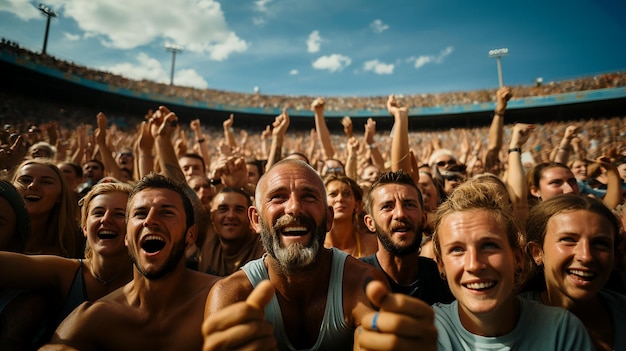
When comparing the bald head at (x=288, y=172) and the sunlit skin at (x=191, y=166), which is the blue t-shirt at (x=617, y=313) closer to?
the bald head at (x=288, y=172)

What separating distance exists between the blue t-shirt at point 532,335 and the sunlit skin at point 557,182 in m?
2.64

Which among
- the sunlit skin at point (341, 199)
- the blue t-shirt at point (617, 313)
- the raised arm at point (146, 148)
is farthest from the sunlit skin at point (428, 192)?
the raised arm at point (146, 148)

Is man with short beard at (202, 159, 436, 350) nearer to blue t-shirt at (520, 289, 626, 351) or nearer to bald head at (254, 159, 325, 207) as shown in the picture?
bald head at (254, 159, 325, 207)

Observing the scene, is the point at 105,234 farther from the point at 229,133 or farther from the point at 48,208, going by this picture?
the point at 229,133

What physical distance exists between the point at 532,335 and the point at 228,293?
1.72 metres

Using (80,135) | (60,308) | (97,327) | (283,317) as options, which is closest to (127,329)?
(97,327)

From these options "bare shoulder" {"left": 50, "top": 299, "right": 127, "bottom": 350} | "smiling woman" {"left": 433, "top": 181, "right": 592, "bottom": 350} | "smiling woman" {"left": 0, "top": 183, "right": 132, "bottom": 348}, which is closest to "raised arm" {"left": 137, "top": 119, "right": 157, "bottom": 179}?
"smiling woman" {"left": 0, "top": 183, "right": 132, "bottom": 348}

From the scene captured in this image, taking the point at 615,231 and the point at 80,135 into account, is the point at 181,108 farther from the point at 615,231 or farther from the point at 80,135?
the point at 615,231

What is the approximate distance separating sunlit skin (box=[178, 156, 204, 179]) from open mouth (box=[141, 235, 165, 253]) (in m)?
3.05

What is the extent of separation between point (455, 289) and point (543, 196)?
3024 millimetres

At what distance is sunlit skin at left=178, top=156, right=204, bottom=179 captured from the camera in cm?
539

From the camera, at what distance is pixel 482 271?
5.90ft

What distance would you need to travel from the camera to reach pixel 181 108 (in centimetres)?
3303

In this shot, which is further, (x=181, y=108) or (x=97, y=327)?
(x=181, y=108)
